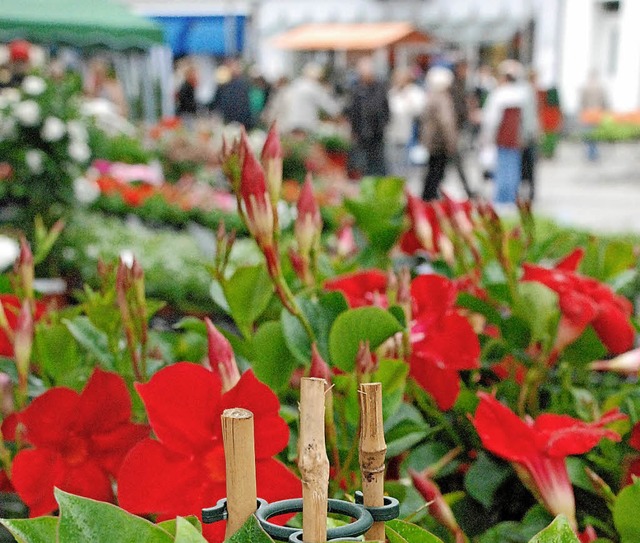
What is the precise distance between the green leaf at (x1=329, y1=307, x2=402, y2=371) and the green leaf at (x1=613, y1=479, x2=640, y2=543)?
0.23m

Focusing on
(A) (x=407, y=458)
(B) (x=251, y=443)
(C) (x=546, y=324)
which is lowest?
(A) (x=407, y=458)

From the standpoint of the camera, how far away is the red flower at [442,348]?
82cm

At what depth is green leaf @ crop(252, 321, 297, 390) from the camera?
840 mm

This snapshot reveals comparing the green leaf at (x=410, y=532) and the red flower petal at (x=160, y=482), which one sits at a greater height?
the green leaf at (x=410, y=532)

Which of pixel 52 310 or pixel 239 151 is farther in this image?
pixel 52 310

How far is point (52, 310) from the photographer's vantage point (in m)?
1.06

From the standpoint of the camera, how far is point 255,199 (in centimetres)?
72

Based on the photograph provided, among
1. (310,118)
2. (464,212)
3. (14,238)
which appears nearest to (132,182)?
(14,238)

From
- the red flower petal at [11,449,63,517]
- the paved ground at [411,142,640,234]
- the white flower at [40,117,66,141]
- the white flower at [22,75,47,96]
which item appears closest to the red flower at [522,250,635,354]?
the red flower petal at [11,449,63,517]

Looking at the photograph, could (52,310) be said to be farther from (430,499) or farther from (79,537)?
(79,537)

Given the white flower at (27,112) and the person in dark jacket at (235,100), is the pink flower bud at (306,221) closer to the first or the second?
the white flower at (27,112)

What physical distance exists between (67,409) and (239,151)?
0.83 ft

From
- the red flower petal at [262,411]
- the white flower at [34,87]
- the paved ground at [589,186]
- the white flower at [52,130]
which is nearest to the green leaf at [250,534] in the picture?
the red flower petal at [262,411]

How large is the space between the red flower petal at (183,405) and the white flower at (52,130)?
3863mm
